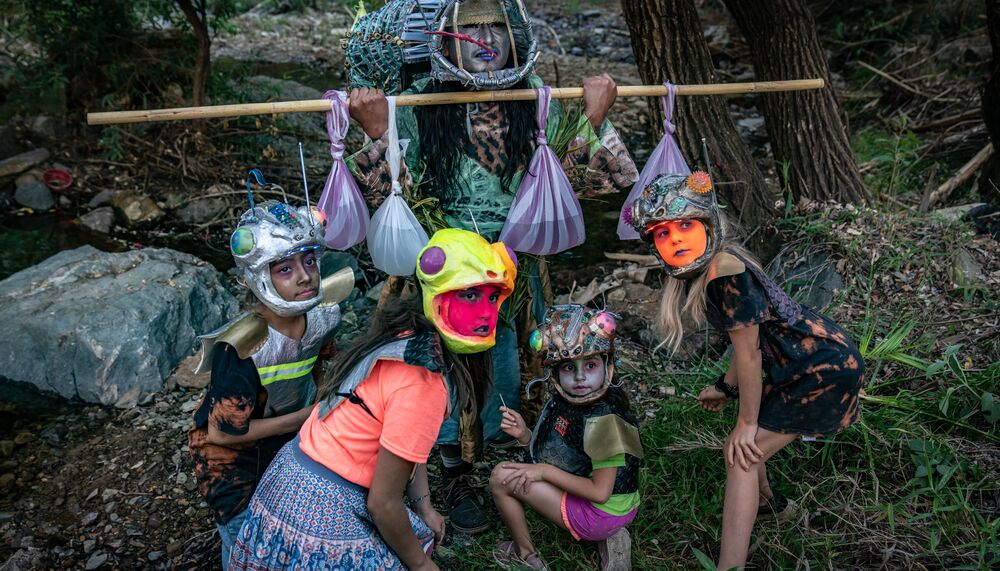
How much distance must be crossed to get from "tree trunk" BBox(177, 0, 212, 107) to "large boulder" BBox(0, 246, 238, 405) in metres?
2.39

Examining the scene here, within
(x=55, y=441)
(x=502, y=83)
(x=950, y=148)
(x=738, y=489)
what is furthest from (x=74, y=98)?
(x=950, y=148)

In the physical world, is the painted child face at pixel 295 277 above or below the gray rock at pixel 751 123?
above

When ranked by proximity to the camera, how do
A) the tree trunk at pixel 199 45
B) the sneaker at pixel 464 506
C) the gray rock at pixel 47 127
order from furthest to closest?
the gray rock at pixel 47 127 → the tree trunk at pixel 199 45 → the sneaker at pixel 464 506

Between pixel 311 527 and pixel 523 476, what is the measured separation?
80 cm

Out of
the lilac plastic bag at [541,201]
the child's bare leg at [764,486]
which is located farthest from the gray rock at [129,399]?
the child's bare leg at [764,486]

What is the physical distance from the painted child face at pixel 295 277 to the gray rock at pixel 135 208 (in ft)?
13.9

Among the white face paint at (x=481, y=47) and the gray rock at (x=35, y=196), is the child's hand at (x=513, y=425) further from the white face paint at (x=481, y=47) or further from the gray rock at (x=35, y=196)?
the gray rock at (x=35, y=196)

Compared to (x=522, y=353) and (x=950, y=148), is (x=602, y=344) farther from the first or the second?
(x=950, y=148)

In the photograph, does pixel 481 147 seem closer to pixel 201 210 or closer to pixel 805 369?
pixel 805 369

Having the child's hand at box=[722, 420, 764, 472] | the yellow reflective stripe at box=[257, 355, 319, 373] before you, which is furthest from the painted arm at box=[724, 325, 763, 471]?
the yellow reflective stripe at box=[257, 355, 319, 373]

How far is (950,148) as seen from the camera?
19.7 ft

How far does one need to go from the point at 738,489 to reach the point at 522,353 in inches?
38.8

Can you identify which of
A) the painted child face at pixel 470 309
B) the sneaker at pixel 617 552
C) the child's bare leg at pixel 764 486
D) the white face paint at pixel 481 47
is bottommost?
the sneaker at pixel 617 552

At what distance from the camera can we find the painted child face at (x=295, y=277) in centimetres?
244
